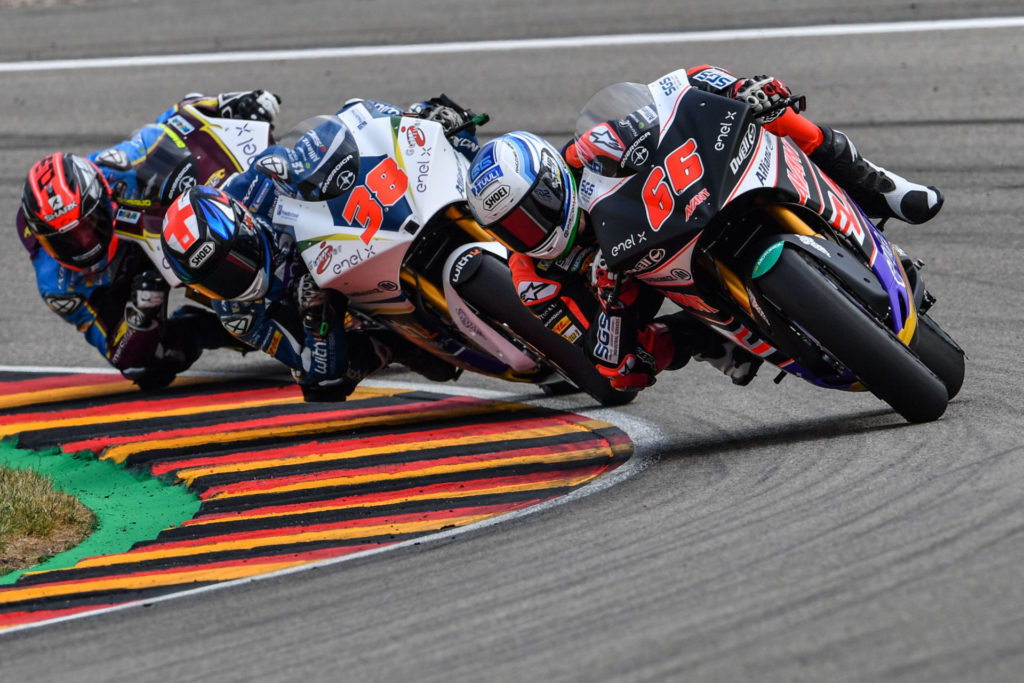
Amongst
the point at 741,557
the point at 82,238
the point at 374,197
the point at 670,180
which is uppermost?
the point at 670,180

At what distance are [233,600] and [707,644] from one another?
1895mm

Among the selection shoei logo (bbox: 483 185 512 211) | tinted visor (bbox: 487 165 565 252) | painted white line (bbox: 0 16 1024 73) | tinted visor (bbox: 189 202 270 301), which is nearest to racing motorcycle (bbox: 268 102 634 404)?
tinted visor (bbox: 189 202 270 301)

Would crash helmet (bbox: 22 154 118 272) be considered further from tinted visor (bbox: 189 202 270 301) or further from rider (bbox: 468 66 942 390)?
rider (bbox: 468 66 942 390)

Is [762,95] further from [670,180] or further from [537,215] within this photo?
[537,215]

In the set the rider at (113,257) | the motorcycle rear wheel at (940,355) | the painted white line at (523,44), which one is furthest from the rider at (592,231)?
the painted white line at (523,44)

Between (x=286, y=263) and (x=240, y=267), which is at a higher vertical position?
(x=240, y=267)

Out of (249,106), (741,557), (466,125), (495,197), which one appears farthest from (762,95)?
(249,106)

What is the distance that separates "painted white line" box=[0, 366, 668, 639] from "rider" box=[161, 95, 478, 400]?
25.5 inches

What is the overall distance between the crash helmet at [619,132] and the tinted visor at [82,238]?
3.43m

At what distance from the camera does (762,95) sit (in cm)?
595

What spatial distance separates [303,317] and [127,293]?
5.49ft

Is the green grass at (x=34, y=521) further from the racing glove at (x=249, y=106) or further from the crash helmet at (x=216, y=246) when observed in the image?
the racing glove at (x=249, y=106)

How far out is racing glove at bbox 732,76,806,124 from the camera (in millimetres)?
5930

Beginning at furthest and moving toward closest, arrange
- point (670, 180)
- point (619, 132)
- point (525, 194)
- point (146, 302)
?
point (146, 302), point (525, 194), point (619, 132), point (670, 180)
